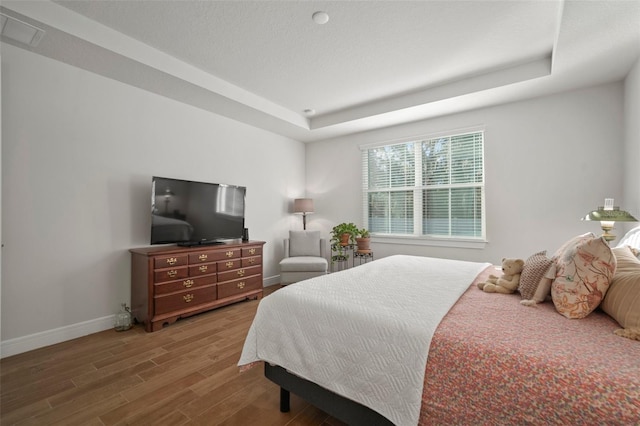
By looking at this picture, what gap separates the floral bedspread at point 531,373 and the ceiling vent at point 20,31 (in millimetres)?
3507

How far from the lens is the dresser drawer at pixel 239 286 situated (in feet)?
11.7

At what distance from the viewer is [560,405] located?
2.89 feet

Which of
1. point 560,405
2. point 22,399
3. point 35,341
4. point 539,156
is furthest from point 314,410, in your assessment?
point 539,156

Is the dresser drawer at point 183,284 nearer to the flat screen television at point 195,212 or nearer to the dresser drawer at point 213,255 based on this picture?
the dresser drawer at point 213,255

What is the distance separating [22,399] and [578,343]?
10.1 feet

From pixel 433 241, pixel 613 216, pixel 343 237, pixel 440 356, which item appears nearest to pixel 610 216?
pixel 613 216

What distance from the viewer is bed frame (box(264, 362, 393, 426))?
131 cm

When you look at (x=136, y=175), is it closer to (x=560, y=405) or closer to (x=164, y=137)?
(x=164, y=137)

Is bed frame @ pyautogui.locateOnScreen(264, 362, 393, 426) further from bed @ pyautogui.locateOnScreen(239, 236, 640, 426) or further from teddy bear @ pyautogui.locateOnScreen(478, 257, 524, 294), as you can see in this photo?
teddy bear @ pyautogui.locateOnScreen(478, 257, 524, 294)

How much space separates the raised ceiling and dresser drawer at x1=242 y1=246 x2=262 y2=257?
1892 mm

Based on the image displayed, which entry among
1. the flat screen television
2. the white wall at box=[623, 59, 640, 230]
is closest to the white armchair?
the flat screen television

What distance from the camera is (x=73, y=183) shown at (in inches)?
110

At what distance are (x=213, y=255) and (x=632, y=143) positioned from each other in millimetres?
4543

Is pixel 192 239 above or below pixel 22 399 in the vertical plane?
above
